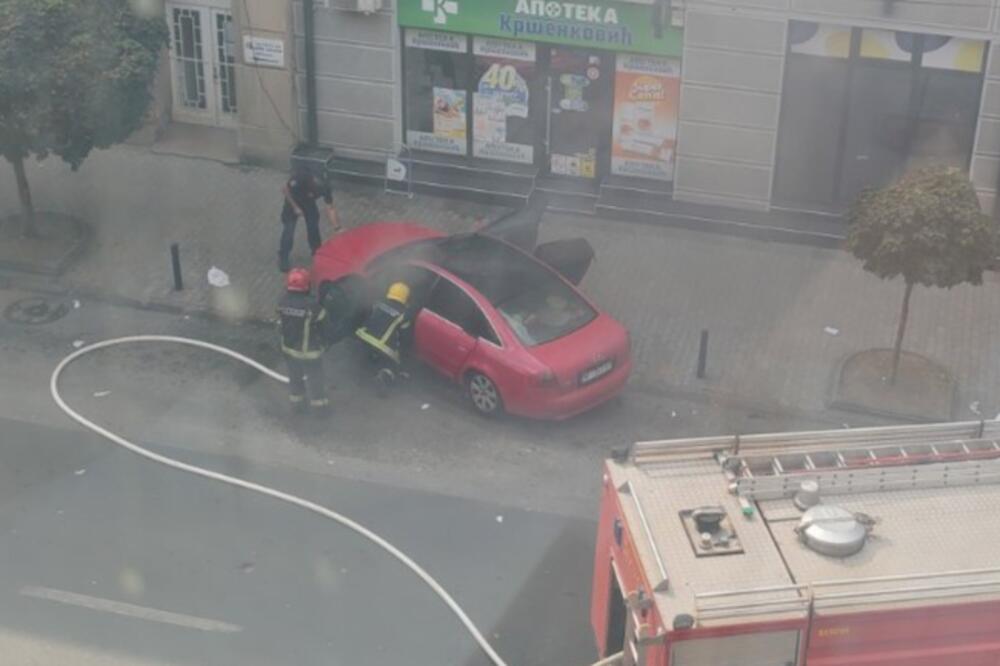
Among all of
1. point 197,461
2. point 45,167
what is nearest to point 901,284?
point 197,461

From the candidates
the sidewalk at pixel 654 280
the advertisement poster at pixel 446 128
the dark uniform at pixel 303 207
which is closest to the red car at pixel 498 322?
the sidewalk at pixel 654 280

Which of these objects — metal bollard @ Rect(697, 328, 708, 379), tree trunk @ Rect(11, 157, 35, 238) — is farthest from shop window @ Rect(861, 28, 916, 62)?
tree trunk @ Rect(11, 157, 35, 238)

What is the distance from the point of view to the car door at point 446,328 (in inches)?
613

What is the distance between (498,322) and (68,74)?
581cm

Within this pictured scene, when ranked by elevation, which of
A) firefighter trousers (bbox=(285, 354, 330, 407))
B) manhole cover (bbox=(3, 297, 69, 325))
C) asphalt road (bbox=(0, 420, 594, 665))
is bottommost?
asphalt road (bbox=(0, 420, 594, 665))

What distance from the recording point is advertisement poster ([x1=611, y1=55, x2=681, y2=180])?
65.0 ft

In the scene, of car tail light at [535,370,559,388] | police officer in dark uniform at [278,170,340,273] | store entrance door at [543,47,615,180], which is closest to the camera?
car tail light at [535,370,559,388]

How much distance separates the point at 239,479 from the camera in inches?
571

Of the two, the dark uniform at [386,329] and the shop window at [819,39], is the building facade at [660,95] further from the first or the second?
the dark uniform at [386,329]

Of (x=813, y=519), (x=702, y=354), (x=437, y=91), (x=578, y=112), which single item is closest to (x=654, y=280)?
(x=702, y=354)

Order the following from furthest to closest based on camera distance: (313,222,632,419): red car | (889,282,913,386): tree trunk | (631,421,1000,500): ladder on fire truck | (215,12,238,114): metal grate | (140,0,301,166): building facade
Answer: (215,12,238,114): metal grate → (140,0,301,166): building facade → (889,282,913,386): tree trunk → (313,222,632,419): red car → (631,421,1000,500): ladder on fire truck

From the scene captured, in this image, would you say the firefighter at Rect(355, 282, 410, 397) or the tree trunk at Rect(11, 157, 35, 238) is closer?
the firefighter at Rect(355, 282, 410, 397)

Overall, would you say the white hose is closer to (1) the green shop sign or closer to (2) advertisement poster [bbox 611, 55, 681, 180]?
(1) the green shop sign

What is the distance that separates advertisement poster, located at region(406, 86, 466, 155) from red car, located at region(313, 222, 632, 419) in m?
4.58
